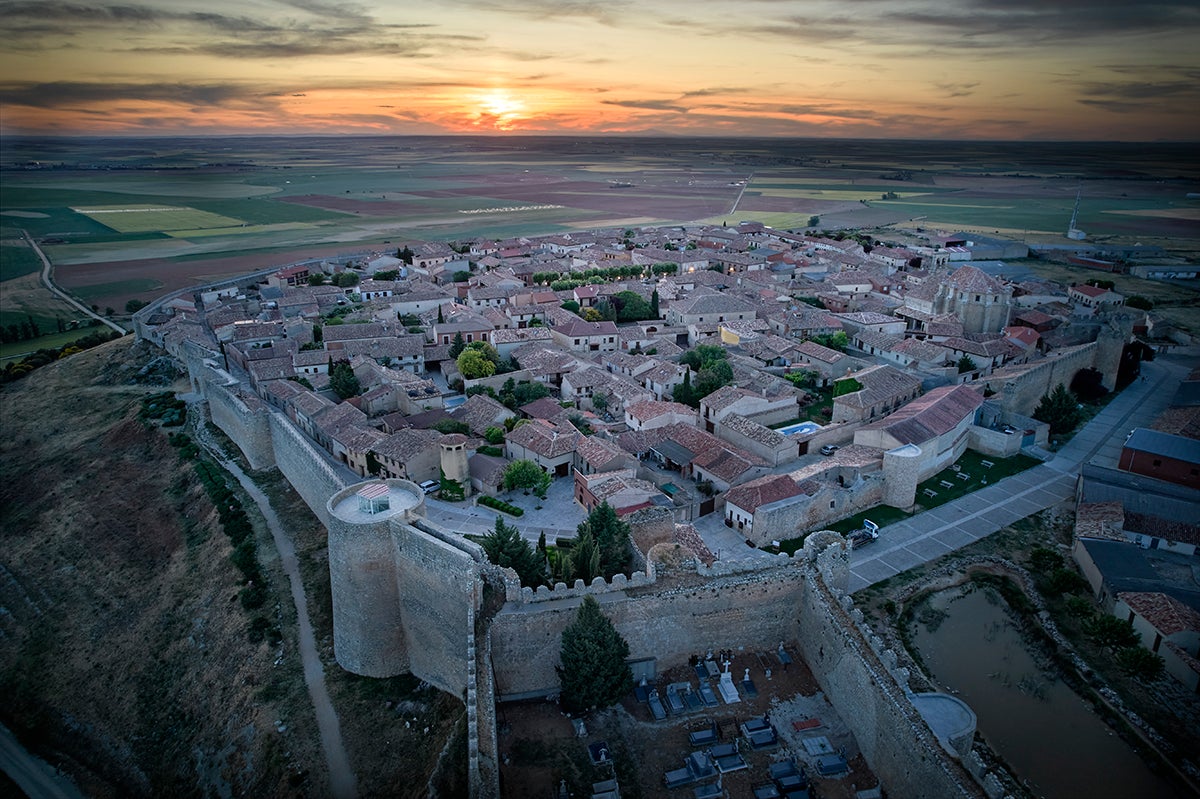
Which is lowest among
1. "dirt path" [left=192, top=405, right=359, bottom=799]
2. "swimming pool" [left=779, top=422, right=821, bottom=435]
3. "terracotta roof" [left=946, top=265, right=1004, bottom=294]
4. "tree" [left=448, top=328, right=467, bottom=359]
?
"dirt path" [left=192, top=405, right=359, bottom=799]

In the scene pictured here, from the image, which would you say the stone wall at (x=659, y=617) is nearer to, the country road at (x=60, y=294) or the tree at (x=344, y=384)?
the tree at (x=344, y=384)

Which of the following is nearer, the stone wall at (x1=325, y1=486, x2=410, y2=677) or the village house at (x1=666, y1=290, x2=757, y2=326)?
the stone wall at (x1=325, y1=486, x2=410, y2=677)

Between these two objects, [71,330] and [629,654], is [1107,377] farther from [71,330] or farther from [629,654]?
[71,330]

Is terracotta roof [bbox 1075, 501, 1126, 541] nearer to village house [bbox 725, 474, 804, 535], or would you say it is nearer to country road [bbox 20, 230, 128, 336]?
village house [bbox 725, 474, 804, 535]

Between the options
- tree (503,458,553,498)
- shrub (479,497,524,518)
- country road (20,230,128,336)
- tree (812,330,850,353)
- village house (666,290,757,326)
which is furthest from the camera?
country road (20,230,128,336)

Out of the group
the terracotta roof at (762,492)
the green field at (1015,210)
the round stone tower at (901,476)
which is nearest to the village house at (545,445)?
the terracotta roof at (762,492)

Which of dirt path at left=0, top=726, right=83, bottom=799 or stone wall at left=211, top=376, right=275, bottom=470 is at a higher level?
stone wall at left=211, top=376, right=275, bottom=470

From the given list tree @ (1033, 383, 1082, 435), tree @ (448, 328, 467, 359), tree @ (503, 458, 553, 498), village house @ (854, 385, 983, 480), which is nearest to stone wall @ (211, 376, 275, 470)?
tree @ (503, 458, 553, 498)
